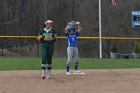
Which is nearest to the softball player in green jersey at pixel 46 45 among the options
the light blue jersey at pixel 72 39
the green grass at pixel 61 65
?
the light blue jersey at pixel 72 39

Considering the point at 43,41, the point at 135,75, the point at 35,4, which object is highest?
the point at 35,4

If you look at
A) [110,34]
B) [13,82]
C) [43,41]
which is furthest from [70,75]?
[110,34]

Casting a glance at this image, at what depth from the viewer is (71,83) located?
14.0 metres

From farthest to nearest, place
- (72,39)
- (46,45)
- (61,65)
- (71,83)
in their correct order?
(61,65) < (72,39) < (46,45) < (71,83)

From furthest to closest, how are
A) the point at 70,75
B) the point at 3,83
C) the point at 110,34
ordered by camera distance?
1. the point at 110,34
2. the point at 70,75
3. the point at 3,83

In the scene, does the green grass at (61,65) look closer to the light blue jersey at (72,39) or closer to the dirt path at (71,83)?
the light blue jersey at (72,39)

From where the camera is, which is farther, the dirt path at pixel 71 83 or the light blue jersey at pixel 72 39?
the light blue jersey at pixel 72 39

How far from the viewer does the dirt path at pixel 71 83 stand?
40.9 ft

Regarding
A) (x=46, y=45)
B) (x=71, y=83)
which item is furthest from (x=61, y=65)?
(x=71, y=83)

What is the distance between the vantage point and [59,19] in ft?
192

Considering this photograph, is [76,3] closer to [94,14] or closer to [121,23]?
[94,14]

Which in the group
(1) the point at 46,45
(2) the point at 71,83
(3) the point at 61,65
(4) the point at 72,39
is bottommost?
(3) the point at 61,65

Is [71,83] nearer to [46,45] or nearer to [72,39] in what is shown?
[46,45]

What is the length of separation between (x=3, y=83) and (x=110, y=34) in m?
43.7
